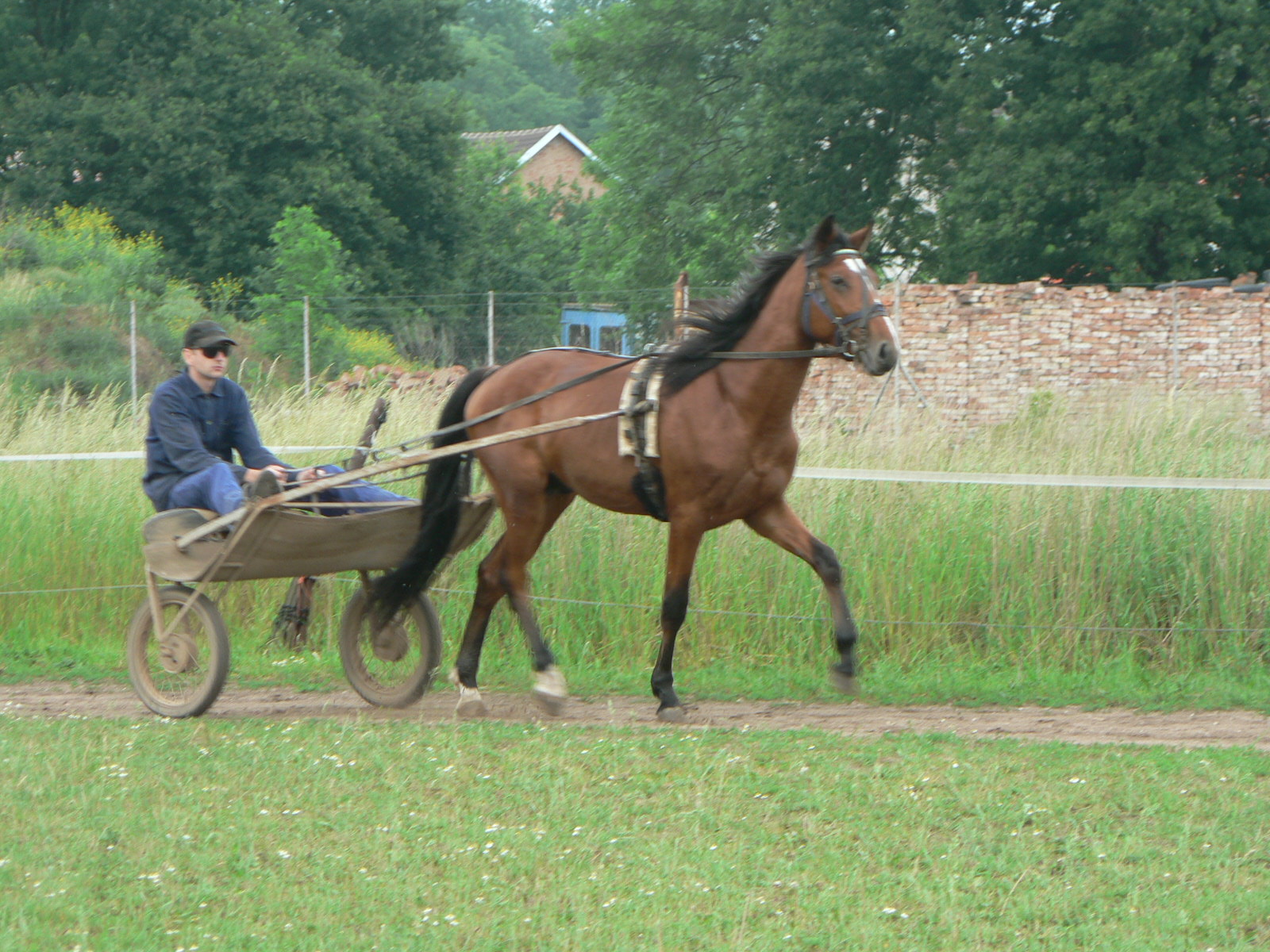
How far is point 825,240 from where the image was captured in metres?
6.61

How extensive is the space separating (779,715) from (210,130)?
29588 millimetres

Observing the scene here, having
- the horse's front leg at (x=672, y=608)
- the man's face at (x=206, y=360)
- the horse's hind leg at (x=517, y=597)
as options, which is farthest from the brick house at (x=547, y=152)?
the horse's front leg at (x=672, y=608)

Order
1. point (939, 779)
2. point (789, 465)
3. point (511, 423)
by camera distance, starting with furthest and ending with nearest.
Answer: point (511, 423), point (789, 465), point (939, 779)

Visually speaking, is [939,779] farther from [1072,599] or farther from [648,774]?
[1072,599]

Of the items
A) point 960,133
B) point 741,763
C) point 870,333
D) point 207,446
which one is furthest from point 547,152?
point 741,763

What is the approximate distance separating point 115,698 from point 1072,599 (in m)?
5.30

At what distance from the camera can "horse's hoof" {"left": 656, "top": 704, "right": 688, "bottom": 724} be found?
6895 millimetres

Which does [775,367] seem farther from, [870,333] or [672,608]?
[672,608]

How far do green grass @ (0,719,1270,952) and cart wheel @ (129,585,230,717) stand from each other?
2.04 feet

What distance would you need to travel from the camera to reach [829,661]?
327 inches

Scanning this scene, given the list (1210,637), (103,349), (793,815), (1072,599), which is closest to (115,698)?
(793,815)

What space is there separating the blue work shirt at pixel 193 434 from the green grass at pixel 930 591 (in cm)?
151

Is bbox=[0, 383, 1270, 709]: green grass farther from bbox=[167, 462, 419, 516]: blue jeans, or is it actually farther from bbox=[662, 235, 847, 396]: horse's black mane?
bbox=[662, 235, 847, 396]: horse's black mane

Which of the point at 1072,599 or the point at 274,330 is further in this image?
the point at 274,330
